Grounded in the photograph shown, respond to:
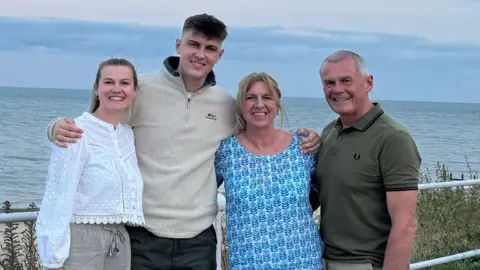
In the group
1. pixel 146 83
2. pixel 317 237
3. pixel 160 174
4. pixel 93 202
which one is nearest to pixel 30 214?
pixel 93 202

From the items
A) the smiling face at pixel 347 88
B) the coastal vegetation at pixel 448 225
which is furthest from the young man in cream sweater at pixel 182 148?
the coastal vegetation at pixel 448 225

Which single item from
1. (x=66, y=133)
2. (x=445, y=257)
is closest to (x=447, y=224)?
(x=445, y=257)

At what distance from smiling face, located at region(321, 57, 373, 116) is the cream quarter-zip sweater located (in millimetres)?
705

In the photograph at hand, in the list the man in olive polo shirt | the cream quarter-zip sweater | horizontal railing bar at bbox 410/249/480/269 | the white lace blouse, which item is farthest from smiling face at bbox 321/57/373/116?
horizontal railing bar at bbox 410/249/480/269

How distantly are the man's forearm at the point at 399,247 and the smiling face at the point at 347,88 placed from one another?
28.8 inches

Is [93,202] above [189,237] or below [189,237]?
above

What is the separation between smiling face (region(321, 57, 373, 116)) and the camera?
3.85 metres

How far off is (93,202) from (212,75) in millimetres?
1235

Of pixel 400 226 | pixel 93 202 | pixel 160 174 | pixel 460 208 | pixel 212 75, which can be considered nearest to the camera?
pixel 93 202

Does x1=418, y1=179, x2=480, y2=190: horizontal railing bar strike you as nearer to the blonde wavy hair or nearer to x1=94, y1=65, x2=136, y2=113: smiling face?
the blonde wavy hair

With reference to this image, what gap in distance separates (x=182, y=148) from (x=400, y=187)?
1260 mm

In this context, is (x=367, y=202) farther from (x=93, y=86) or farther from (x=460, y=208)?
(x=460, y=208)

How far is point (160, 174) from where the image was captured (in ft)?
12.5

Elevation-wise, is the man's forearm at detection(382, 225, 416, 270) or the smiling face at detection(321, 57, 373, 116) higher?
the smiling face at detection(321, 57, 373, 116)
